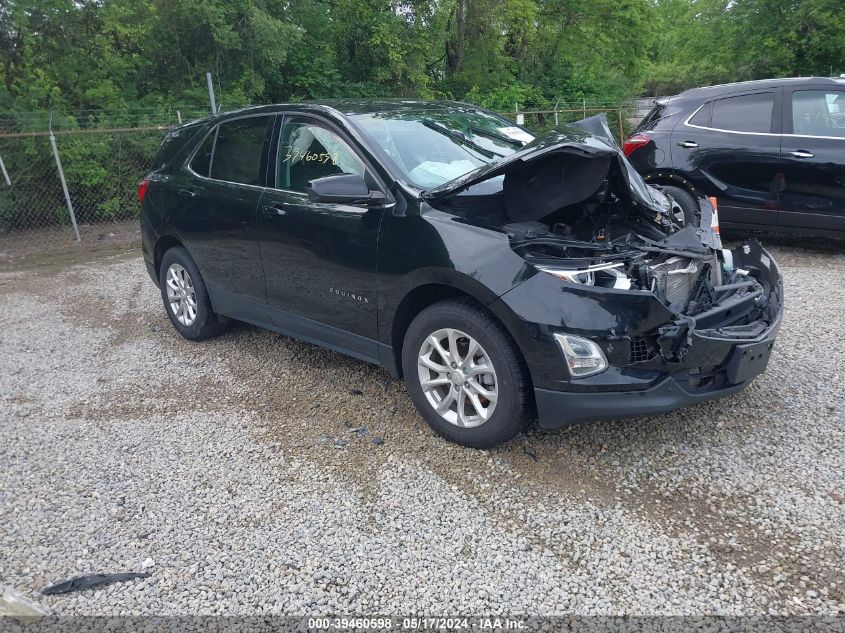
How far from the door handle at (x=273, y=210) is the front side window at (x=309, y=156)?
0.15m

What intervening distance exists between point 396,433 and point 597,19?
23.1 m

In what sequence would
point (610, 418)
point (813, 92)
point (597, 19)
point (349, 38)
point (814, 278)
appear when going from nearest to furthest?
point (610, 418), point (814, 278), point (813, 92), point (349, 38), point (597, 19)

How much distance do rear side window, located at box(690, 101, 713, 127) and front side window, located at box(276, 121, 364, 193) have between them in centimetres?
493

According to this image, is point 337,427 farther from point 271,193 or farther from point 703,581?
point 703,581

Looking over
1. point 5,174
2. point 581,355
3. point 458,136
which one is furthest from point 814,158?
point 5,174

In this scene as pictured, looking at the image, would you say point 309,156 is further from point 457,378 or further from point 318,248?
point 457,378

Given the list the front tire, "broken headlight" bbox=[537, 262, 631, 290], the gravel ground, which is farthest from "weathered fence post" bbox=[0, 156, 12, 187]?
"broken headlight" bbox=[537, 262, 631, 290]

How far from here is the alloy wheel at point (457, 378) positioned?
345 centimetres

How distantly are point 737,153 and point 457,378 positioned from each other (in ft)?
16.9

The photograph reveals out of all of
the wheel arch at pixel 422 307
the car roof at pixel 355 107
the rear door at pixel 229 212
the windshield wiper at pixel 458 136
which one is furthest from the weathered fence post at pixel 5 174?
the wheel arch at pixel 422 307

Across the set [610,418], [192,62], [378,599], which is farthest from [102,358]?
[192,62]

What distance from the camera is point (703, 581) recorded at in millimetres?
2623

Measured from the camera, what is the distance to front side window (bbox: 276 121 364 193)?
13.4 feet

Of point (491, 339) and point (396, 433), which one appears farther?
point (396, 433)
